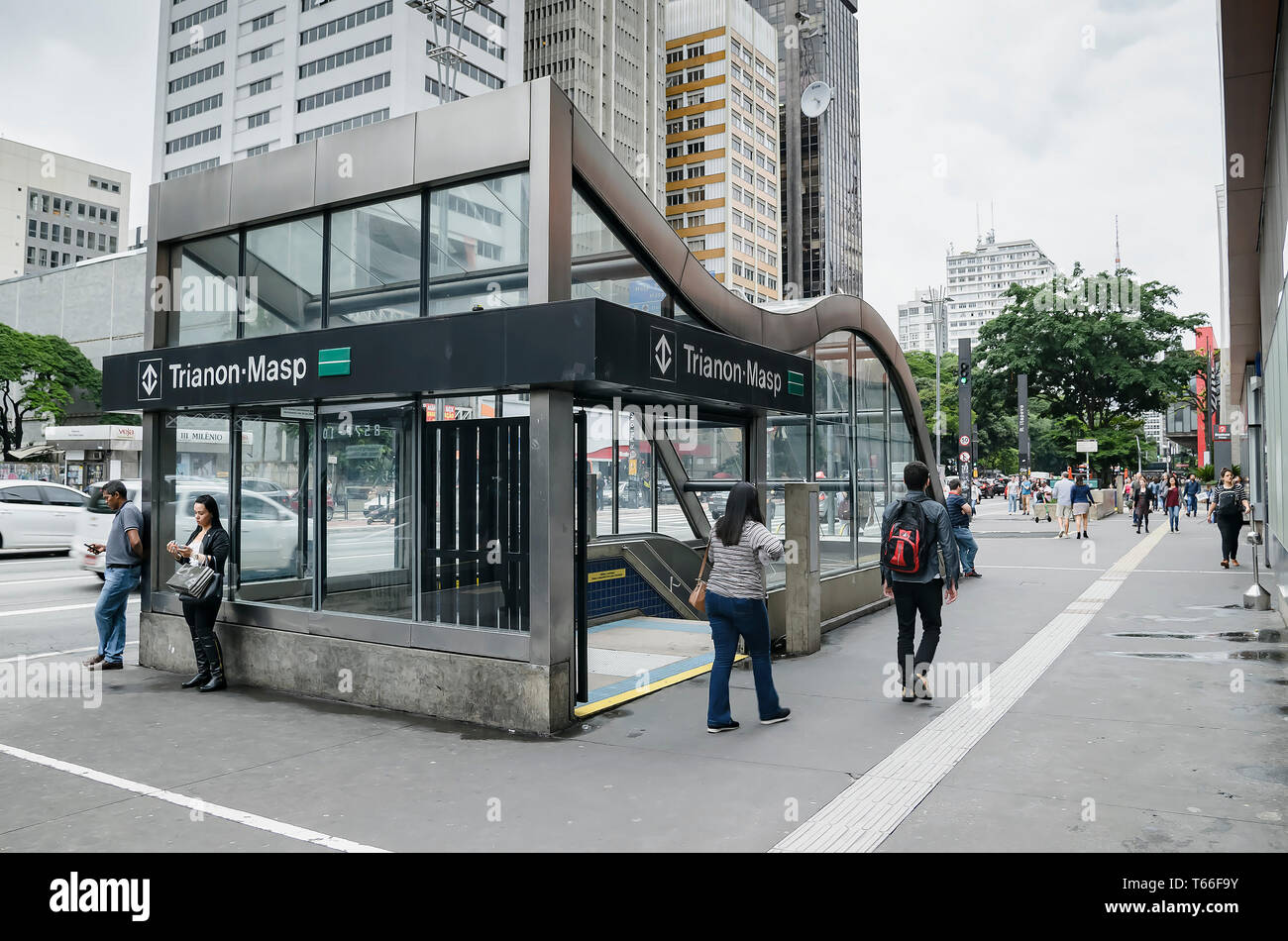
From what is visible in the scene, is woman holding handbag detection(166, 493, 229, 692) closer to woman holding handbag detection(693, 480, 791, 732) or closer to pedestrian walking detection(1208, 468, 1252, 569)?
woman holding handbag detection(693, 480, 791, 732)

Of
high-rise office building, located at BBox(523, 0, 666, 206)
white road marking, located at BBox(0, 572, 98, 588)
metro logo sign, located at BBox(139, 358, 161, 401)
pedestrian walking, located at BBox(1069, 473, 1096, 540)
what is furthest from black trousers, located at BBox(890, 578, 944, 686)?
high-rise office building, located at BBox(523, 0, 666, 206)

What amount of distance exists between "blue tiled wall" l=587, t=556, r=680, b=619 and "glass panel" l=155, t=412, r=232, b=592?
4.11 m

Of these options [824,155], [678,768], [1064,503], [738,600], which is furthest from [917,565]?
[824,155]

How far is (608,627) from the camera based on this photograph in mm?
10578

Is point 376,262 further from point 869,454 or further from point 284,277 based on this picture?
point 869,454

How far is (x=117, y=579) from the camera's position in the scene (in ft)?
28.0

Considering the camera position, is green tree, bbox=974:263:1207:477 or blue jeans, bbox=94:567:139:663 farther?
green tree, bbox=974:263:1207:477

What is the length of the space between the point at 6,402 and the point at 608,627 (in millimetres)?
50813

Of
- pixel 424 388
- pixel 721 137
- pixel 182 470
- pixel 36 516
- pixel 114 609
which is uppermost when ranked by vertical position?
pixel 721 137

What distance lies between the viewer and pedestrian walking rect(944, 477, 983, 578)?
1345 centimetres

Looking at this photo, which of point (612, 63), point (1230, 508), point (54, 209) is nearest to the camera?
point (1230, 508)

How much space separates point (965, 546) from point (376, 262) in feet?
35.0
